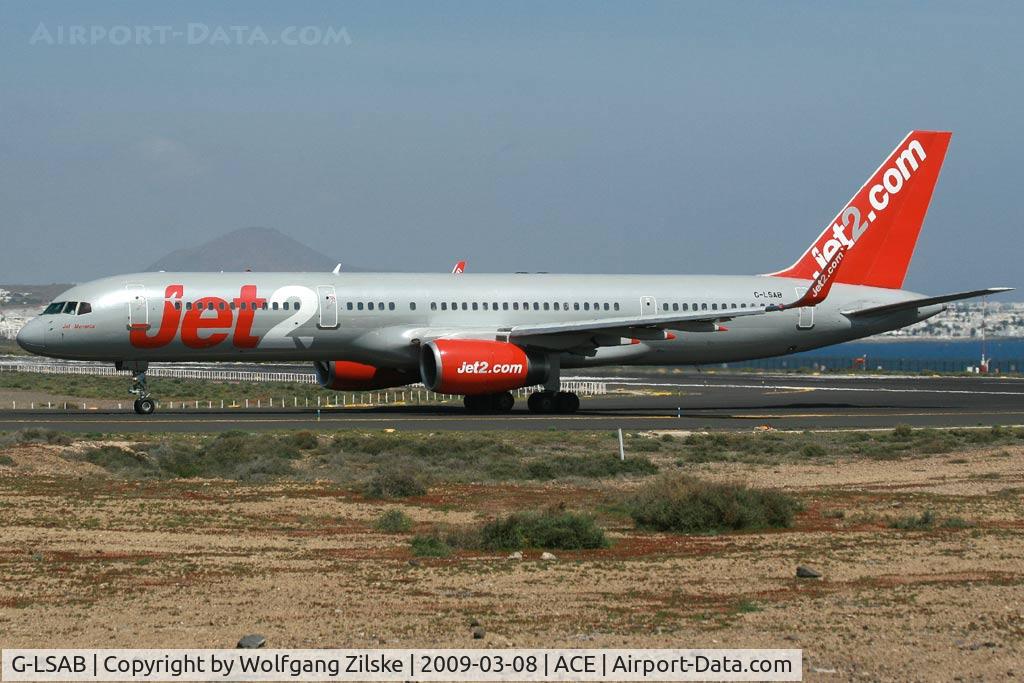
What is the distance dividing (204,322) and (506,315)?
955 centimetres

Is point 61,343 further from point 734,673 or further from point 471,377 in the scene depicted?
point 734,673

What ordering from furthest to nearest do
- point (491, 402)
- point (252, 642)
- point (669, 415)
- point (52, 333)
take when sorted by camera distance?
1. point (491, 402)
2. point (669, 415)
3. point (52, 333)
4. point (252, 642)

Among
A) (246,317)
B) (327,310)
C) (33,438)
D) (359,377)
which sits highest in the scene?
(327,310)

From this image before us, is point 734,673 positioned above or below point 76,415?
below

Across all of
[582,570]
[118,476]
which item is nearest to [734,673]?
[582,570]

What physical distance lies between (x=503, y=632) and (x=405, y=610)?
1.51m

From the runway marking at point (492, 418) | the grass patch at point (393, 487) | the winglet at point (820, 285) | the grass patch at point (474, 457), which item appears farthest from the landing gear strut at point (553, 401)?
the grass patch at point (393, 487)

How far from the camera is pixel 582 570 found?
58.0 ft

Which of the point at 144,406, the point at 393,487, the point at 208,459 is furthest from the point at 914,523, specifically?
the point at 144,406

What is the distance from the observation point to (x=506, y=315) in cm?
4566

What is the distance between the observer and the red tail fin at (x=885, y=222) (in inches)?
1997

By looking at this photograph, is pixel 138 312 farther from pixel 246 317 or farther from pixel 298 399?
pixel 298 399

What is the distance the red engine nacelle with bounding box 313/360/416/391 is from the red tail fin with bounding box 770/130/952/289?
14312 millimetres

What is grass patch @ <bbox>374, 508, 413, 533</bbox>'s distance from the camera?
21.5 metres
